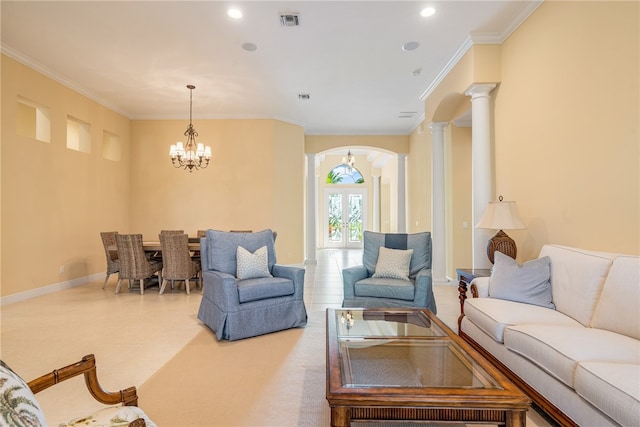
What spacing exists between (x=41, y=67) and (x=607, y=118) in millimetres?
6816

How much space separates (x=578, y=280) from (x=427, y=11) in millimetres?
2936

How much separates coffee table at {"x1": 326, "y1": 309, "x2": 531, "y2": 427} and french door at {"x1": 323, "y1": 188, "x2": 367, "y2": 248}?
36.4 ft

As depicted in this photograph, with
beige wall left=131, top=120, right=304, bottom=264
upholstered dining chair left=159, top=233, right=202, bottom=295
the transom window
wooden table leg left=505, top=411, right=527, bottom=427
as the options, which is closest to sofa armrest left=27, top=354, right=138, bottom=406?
wooden table leg left=505, top=411, right=527, bottom=427

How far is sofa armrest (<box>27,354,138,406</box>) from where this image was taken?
1160 mm

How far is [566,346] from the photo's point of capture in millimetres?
1740

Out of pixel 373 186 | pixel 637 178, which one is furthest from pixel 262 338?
pixel 373 186

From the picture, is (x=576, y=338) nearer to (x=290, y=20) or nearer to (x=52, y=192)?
(x=290, y=20)

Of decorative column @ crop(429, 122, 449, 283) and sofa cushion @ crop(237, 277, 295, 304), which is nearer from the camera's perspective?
sofa cushion @ crop(237, 277, 295, 304)

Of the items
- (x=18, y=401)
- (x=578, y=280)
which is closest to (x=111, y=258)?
(x=18, y=401)

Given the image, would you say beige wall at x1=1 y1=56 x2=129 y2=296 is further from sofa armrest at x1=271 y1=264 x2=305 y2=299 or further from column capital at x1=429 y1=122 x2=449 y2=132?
column capital at x1=429 y1=122 x2=449 y2=132

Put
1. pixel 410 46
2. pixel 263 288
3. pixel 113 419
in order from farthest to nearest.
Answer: pixel 410 46 → pixel 263 288 → pixel 113 419

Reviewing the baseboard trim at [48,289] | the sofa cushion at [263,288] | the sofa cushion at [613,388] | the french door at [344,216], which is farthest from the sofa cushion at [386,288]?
the french door at [344,216]

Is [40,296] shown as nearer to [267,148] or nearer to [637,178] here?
[267,148]

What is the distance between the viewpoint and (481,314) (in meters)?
2.47
